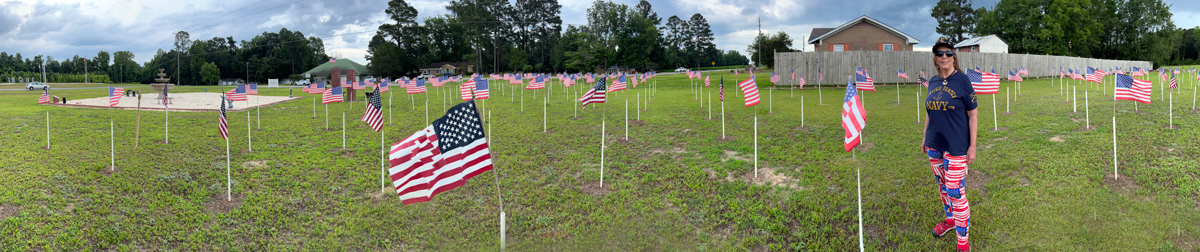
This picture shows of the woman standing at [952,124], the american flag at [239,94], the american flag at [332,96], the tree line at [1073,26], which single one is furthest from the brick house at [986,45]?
the american flag at [239,94]

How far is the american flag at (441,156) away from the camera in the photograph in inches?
209

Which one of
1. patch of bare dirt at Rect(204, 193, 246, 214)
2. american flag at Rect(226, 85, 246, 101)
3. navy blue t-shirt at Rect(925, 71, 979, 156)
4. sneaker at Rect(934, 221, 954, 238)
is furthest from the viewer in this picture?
american flag at Rect(226, 85, 246, 101)

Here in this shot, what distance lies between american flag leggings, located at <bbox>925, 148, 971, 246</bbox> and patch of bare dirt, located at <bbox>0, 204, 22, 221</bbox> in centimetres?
1038

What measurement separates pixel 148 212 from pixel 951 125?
29.9 feet

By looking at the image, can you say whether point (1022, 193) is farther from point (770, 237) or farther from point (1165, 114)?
point (1165, 114)

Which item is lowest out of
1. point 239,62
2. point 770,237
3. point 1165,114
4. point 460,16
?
point 770,237

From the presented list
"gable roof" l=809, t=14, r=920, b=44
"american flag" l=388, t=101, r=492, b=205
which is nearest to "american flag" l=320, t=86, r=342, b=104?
"american flag" l=388, t=101, r=492, b=205

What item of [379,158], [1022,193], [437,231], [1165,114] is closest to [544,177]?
[437,231]

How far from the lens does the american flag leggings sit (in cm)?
496

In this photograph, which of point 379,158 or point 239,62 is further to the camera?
point 239,62

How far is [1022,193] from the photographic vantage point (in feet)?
23.5

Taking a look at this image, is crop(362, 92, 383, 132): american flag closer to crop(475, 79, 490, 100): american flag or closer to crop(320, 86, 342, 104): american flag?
crop(475, 79, 490, 100): american flag

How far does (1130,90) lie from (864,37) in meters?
31.1

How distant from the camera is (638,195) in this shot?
7.88 metres
